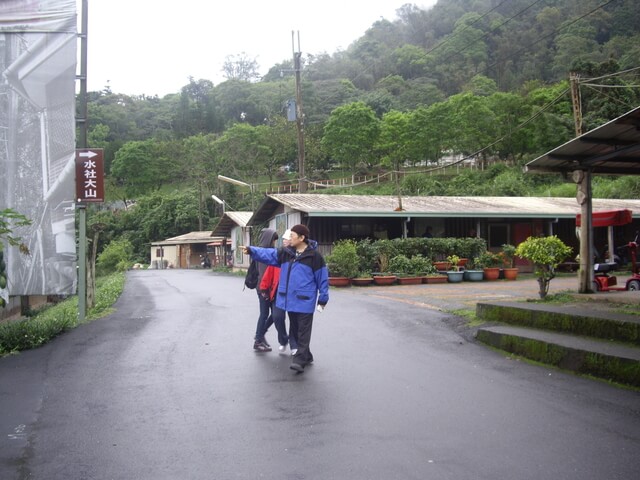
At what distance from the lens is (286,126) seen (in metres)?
70.0

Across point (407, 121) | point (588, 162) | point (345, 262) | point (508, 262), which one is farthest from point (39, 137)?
point (407, 121)

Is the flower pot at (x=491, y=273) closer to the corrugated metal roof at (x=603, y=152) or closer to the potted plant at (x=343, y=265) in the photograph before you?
the potted plant at (x=343, y=265)

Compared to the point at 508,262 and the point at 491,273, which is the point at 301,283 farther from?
the point at 508,262

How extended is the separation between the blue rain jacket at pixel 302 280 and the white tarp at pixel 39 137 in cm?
472

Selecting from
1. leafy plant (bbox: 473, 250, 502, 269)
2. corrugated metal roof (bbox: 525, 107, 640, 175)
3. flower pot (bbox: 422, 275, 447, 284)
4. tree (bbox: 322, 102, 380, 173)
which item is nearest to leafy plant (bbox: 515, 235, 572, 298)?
corrugated metal roof (bbox: 525, 107, 640, 175)

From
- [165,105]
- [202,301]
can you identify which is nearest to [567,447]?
[202,301]

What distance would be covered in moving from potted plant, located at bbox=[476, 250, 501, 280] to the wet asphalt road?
12432mm

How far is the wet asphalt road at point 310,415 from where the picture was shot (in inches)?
146

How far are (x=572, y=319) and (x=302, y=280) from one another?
3541 millimetres

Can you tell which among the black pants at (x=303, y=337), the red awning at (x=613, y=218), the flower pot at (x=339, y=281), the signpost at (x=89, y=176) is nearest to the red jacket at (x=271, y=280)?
the black pants at (x=303, y=337)

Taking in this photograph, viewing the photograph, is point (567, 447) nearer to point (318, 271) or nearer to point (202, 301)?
point (318, 271)

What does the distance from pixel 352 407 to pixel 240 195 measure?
59.5m

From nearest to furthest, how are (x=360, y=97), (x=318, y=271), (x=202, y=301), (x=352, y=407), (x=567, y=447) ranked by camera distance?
(x=567, y=447)
(x=352, y=407)
(x=318, y=271)
(x=202, y=301)
(x=360, y=97)

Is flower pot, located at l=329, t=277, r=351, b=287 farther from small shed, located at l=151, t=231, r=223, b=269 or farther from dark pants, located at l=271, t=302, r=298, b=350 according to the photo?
small shed, located at l=151, t=231, r=223, b=269
